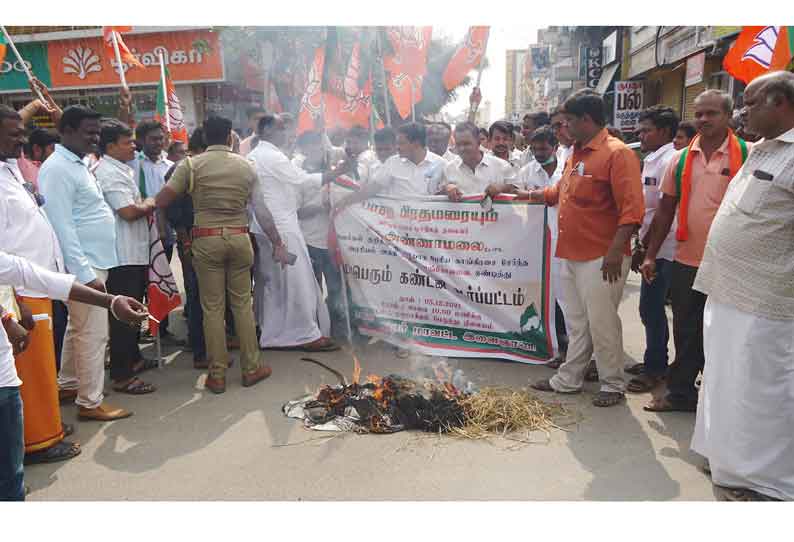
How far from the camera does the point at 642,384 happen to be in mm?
4629

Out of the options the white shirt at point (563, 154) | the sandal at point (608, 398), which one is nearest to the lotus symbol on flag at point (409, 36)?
the white shirt at point (563, 154)

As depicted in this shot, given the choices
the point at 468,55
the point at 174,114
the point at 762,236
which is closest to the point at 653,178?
the point at 762,236

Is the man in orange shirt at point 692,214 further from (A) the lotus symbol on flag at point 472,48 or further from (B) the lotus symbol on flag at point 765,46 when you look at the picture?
(A) the lotus symbol on flag at point 472,48

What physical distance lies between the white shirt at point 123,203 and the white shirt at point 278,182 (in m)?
1.08

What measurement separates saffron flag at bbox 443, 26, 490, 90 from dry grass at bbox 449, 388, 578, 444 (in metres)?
5.20

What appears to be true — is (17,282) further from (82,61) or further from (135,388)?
(82,61)

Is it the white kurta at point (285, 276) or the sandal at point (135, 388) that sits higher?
the white kurta at point (285, 276)

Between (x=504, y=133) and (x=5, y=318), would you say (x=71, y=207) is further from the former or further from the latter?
(x=504, y=133)

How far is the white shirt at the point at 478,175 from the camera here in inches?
217

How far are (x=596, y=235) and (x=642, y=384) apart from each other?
1288 millimetres

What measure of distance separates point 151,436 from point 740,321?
3577 millimetres

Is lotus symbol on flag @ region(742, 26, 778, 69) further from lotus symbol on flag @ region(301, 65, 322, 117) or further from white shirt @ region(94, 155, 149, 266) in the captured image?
white shirt @ region(94, 155, 149, 266)

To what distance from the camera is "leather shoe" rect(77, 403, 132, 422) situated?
4219 mm

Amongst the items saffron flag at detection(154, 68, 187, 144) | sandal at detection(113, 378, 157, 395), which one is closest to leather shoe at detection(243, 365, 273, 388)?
sandal at detection(113, 378, 157, 395)
